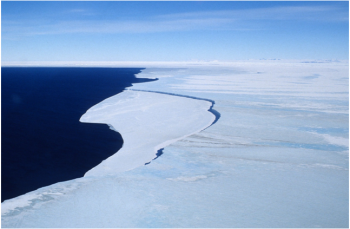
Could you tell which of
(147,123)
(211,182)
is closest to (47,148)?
(147,123)

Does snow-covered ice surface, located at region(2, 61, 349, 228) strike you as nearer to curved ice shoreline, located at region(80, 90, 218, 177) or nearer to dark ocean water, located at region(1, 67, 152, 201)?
curved ice shoreline, located at region(80, 90, 218, 177)

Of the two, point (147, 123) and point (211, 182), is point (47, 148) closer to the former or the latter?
point (147, 123)

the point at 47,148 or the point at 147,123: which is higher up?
the point at 147,123

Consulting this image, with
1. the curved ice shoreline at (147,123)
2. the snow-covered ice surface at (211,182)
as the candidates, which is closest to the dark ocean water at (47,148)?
the curved ice shoreline at (147,123)

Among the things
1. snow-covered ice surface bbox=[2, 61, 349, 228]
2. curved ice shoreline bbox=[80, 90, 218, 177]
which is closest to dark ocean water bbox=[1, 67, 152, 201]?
curved ice shoreline bbox=[80, 90, 218, 177]

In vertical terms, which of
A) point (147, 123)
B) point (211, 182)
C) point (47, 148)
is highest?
point (147, 123)

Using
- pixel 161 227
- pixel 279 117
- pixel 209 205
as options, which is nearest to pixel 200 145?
pixel 209 205

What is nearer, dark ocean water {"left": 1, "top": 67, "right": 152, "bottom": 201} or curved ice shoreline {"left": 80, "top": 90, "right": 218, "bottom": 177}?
dark ocean water {"left": 1, "top": 67, "right": 152, "bottom": 201}

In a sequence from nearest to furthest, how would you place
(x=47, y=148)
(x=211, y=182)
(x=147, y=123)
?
(x=211, y=182), (x=47, y=148), (x=147, y=123)

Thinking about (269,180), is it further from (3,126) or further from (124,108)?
(3,126)
